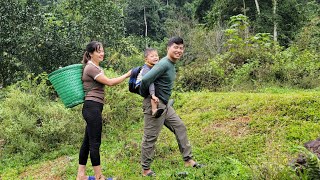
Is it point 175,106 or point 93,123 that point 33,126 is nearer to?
point 175,106

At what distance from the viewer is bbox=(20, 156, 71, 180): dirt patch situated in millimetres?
5258

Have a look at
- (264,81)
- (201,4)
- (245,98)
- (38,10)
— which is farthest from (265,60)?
(201,4)

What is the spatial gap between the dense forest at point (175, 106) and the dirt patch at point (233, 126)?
0.7 inches

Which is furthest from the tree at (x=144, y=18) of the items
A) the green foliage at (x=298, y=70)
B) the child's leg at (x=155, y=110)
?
the child's leg at (x=155, y=110)

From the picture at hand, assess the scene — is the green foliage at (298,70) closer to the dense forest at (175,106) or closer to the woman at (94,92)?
the dense forest at (175,106)

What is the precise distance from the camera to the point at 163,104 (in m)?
4.28

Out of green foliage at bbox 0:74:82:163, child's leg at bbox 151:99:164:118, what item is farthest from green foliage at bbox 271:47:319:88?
child's leg at bbox 151:99:164:118

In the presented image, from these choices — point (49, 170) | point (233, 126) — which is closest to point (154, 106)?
point (233, 126)

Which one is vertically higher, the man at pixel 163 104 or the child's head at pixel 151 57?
the child's head at pixel 151 57

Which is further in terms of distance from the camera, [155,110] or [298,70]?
[298,70]

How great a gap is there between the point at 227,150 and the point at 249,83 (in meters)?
4.87

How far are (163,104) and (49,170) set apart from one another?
2461mm

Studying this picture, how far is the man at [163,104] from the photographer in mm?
4081

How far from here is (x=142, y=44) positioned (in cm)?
3603
